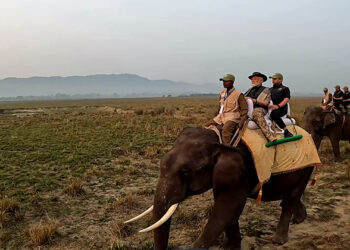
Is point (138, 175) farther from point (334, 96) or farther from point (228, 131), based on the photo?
point (334, 96)

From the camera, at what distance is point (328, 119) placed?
11.5 m

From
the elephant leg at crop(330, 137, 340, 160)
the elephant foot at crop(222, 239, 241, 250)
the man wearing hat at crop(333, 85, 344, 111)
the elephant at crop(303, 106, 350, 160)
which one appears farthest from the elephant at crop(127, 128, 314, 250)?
the man wearing hat at crop(333, 85, 344, 111)

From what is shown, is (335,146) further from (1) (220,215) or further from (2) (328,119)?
(1) (220,215)

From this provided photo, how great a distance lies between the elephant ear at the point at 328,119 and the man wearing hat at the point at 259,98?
6.87m

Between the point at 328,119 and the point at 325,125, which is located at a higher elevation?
the point at 328,119

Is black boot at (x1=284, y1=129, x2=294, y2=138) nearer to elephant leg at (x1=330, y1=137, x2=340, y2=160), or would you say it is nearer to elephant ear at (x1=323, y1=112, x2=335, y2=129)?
elephant ear at (x1=323, y1=112, x2=335, y2=129)

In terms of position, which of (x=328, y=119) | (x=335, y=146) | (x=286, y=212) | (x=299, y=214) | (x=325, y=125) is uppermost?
(x=328, y=119)

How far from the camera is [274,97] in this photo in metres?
6.36

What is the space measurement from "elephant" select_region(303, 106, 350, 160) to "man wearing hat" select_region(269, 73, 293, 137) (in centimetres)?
577

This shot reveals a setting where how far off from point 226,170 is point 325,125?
28.5ft

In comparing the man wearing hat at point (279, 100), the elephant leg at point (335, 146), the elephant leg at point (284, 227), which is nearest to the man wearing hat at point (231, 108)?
the man wearing hat at point (279, 100)

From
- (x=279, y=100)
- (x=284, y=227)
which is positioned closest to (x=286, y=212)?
(x=284, y=227)

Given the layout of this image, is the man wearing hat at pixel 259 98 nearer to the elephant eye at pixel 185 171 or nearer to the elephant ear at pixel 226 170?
the elephant ear at pixel 226 170

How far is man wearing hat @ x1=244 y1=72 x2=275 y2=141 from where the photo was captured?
5457mm
